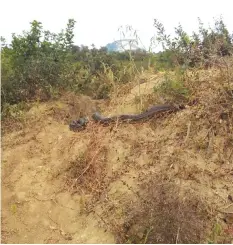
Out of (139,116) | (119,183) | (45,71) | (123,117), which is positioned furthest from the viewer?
(45,71)

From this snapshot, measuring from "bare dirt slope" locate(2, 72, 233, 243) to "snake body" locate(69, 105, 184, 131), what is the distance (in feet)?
0.38

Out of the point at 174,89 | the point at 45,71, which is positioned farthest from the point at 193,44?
the point at 45,71

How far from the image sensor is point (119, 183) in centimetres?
540

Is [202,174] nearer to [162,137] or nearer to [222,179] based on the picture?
[222,179]

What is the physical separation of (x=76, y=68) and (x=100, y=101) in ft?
3.92

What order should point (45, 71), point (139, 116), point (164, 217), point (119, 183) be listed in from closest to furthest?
point (164, 217) < point (119, 183) < point (139, 116) < point (45, 71)

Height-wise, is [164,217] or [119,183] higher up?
[119,183]

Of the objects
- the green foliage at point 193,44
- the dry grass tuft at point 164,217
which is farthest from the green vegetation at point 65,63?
the dry grass tuft at point 164,217

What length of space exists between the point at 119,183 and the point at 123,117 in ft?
4.16

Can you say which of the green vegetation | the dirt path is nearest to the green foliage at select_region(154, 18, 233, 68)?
the green vegetation

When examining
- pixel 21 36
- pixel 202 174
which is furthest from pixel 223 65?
pixel 21 36

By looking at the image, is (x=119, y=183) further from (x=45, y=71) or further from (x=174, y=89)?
(x=45, y=71)

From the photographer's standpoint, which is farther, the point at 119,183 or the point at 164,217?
the point at 119,183

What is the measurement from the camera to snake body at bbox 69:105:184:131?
614cm
